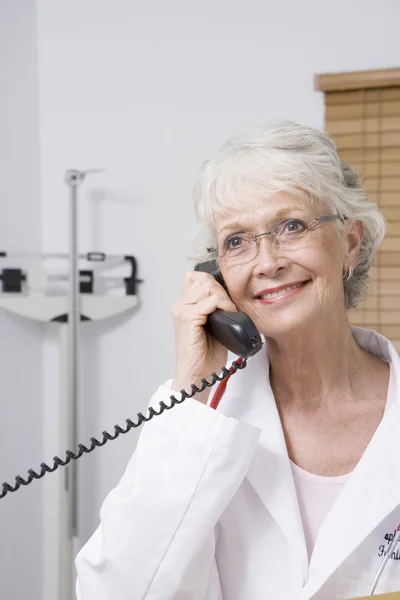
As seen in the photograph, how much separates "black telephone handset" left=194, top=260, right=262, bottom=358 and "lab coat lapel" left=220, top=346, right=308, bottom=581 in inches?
6.1

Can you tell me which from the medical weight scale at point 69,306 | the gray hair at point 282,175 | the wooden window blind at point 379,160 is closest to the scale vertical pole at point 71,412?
the medical weight scale at point 69,306

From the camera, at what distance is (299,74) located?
232 cm

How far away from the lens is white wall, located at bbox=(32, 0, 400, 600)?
234cm

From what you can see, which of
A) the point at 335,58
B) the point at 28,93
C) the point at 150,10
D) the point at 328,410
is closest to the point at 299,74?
the point at 335,58

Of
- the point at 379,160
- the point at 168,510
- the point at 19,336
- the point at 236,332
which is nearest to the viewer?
the point at 168,510

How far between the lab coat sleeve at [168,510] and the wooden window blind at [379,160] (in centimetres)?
127

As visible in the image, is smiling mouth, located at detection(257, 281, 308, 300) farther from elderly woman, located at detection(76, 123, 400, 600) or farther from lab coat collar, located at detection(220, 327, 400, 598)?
lab coat collar, located at detection(220, 327, 400, 598)

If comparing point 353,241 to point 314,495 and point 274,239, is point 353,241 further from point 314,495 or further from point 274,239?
point 314,495

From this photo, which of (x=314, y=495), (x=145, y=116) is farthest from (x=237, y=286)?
(x=145, y=116)

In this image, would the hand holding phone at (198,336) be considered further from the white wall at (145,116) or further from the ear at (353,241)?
the white wall at (145,116)

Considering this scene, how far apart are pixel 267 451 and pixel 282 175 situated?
479mm

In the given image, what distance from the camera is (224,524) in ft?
3.86


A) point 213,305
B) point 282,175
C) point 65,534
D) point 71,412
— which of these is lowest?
point 65,534

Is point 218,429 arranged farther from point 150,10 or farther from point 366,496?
point 150,10
